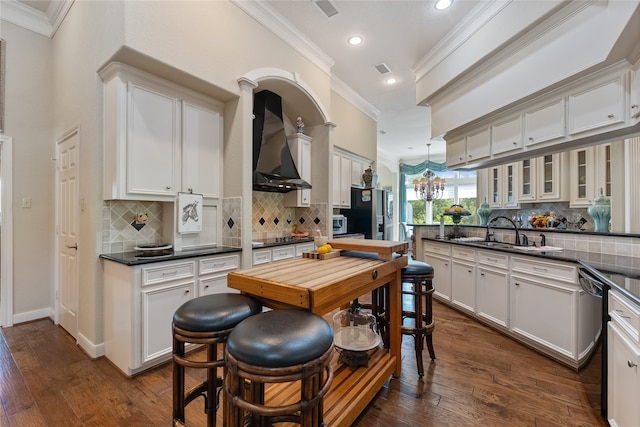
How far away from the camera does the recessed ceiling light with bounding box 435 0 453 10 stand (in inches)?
114

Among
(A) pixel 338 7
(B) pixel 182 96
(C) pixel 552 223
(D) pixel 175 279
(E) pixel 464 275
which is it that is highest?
(A) pixel 338 7

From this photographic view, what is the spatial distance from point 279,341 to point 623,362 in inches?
69.0

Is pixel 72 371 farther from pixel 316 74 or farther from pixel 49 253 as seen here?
pixel 316 74

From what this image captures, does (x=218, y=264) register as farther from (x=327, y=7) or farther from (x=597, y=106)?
(x=597, y=106)

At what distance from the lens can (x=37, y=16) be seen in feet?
10.3

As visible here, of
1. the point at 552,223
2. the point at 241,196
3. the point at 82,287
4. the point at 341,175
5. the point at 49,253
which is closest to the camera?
the point at 82,287

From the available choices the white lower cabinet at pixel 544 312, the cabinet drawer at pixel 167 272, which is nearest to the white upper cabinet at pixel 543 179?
the white lower cabinet at pixel 544 312

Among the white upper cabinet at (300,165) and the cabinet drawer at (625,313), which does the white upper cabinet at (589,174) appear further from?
the white upper cabinet at (300,165)

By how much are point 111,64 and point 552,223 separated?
5.59 m

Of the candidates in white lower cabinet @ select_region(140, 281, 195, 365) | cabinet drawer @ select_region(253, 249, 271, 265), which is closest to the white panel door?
white lower cabinet @ select_region(140, 281, 195, 365)

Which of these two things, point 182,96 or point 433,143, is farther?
point 433,143

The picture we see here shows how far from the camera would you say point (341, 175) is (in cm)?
506

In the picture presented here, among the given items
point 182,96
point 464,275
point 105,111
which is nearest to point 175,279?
point 105,111

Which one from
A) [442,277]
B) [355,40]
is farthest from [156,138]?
[442,277]
